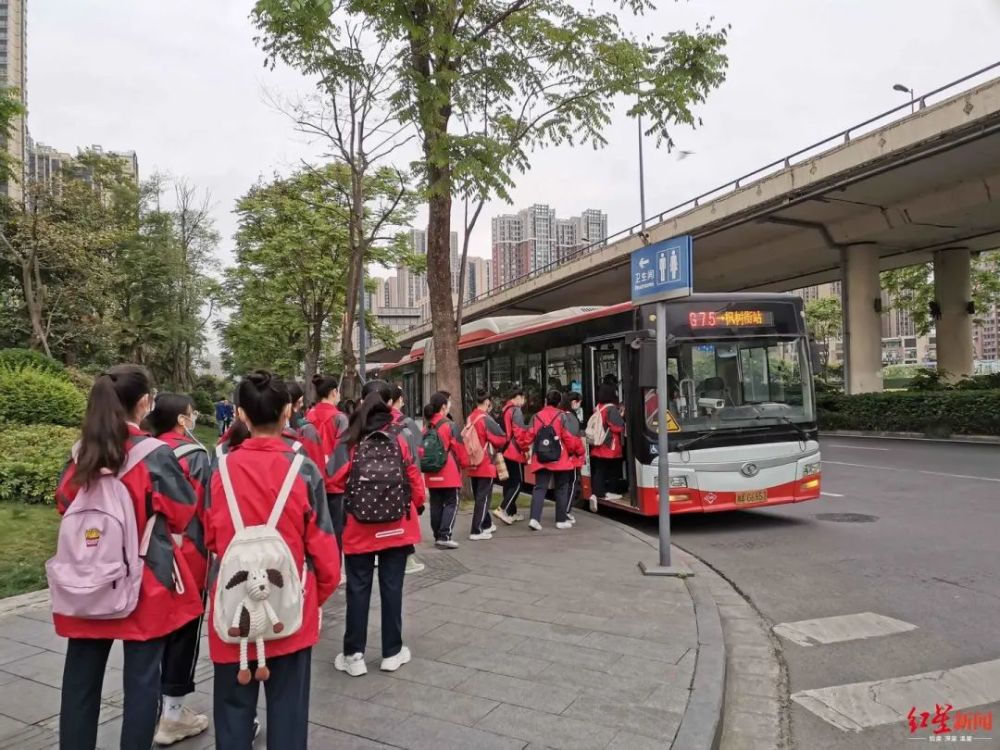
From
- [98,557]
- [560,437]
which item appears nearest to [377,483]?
[98,557]

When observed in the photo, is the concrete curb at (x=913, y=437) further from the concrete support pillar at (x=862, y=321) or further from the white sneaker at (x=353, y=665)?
the white sneaker at (x=353, y=665)

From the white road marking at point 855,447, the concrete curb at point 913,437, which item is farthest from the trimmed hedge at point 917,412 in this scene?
the white road marking at point 855,447

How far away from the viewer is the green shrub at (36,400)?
12117mm

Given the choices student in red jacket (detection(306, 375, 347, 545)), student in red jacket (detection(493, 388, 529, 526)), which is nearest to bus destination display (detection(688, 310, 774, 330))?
student in red jacket (detection(493, 388, 529, 526))

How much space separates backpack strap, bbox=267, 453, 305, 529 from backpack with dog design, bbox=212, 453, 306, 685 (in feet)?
0.04

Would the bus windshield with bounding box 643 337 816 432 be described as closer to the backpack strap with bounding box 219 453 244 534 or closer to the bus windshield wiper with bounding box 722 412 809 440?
the bus windshield wiper with bounding box 722 412 809 440

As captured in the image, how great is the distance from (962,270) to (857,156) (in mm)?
11602

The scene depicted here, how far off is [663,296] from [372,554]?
375cm

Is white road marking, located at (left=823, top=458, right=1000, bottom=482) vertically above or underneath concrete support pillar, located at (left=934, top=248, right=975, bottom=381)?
underneath

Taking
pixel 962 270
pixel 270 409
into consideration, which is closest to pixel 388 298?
pixel 962 270

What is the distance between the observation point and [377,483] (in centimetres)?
421

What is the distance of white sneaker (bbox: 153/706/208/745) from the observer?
3.48 meters

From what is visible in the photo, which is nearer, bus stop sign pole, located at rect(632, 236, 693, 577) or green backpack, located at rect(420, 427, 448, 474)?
bus stop sign pole, located at rect(632, 236, 693, 577)

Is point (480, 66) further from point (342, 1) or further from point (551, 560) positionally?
point (551, 560)
